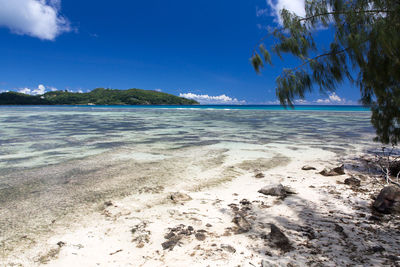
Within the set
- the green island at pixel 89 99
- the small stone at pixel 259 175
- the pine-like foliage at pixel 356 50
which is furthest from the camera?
the green island at pixel 89 99

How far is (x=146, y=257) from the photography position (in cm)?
247

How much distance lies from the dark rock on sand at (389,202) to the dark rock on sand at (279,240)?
6.03 ft

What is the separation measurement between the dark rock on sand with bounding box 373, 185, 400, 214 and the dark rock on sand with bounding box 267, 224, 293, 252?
1837 millimetres

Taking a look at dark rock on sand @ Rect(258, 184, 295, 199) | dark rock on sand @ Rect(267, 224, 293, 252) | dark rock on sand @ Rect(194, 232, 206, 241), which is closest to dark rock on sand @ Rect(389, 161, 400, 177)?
dark rock on sand @ Rect(258, 184, 295, 199)

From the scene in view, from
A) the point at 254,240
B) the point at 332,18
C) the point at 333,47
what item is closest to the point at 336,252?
the point at 254,240

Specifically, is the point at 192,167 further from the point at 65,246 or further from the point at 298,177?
the point at 65,246

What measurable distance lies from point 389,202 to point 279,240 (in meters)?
2.00

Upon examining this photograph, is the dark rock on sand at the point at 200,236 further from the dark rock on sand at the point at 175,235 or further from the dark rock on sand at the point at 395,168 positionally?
the dark rock on sand at the point at 395,168

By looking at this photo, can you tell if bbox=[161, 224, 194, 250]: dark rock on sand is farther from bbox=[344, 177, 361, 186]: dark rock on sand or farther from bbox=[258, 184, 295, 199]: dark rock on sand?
bbox=[344, 177, 361, 186]: dark rock on sand

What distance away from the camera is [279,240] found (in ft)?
8.75

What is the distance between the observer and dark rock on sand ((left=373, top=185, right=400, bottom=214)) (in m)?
3.26

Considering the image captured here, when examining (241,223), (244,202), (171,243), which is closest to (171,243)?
(171,243)

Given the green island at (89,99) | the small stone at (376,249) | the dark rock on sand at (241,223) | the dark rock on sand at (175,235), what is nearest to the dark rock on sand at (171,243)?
the dark rock on sand at (175,235)

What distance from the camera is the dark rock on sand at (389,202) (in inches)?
128
